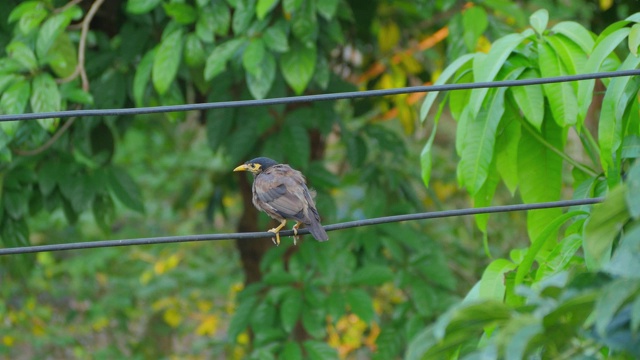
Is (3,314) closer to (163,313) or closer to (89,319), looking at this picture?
(89,319)

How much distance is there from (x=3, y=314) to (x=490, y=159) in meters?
6.21

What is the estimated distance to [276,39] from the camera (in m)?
5.23

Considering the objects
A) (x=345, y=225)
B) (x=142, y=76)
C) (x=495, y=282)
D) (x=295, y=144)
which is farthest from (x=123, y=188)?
(x=495, y=282)

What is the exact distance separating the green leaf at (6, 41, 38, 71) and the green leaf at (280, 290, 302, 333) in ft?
6.65

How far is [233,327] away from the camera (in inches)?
242

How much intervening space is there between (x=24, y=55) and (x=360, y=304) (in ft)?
7.93

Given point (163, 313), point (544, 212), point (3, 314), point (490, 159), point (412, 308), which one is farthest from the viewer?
point (163, 313)

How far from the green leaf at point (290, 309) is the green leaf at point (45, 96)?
1.76 m

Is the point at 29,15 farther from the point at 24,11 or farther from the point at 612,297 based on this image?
the point at 612,297

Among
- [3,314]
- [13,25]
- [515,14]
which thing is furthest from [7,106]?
[3,314]

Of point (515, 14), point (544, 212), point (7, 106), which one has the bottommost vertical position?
point (544, 212)

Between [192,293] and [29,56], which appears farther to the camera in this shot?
[192,293]

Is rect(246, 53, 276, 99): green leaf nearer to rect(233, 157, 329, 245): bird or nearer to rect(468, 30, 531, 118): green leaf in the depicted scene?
rect(233, 157, 329, 245): bird

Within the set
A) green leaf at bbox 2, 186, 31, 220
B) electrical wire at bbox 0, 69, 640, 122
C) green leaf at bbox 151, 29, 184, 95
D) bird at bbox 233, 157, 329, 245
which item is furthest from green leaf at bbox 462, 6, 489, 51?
green leaf at bbox 2, 186, 31, 220
